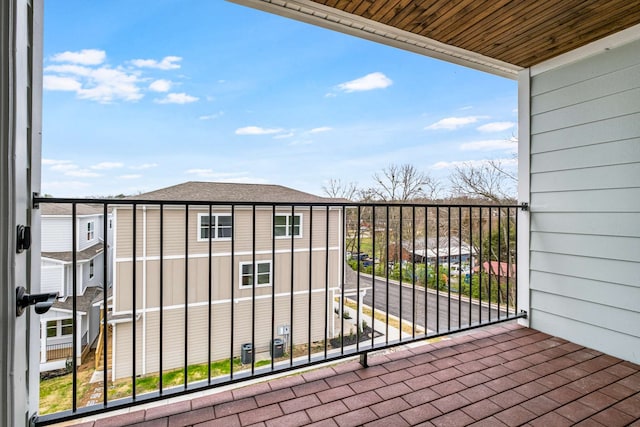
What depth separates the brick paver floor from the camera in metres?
1.48

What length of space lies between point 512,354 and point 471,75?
6919 millimetres

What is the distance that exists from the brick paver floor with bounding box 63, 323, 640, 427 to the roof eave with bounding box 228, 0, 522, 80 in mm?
2252

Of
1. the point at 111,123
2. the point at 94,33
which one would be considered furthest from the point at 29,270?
the point at 94,33

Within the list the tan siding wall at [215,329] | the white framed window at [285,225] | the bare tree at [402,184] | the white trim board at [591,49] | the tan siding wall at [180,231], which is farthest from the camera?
Result: the tan siding wall at [215,329]

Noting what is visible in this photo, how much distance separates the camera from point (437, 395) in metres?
1.68

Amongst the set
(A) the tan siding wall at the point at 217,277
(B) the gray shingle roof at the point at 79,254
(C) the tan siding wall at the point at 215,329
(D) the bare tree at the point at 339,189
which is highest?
(D) the bare tree at the point at 339,189

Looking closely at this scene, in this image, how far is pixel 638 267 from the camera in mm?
2102

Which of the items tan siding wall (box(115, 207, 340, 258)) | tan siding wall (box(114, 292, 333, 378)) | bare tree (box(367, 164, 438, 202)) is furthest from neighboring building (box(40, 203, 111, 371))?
tan siding wall (box(114, 292, 333, 378))

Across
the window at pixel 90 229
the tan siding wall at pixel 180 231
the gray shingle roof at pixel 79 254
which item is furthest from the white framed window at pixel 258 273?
the window at pixel 90 229

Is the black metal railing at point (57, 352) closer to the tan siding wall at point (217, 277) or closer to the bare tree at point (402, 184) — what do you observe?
the tan siding wall at point (217, 277)

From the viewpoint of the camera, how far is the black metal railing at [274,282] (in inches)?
63.2

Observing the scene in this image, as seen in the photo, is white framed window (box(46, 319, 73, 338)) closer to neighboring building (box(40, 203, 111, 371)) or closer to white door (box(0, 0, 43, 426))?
neighboring building (box(40, 203, 111, 371))

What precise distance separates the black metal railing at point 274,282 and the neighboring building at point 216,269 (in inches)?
1.1

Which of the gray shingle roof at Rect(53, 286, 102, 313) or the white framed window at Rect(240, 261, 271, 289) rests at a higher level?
the gray shingle roof at Rect(53, 286, 102, 313)
